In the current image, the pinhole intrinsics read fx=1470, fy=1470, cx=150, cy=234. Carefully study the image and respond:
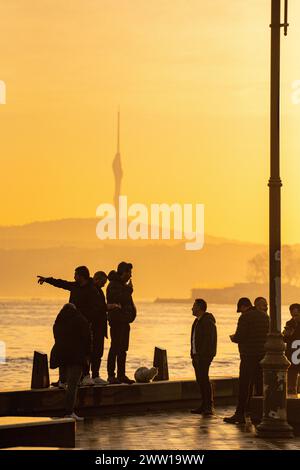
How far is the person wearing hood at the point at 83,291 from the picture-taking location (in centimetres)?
2131

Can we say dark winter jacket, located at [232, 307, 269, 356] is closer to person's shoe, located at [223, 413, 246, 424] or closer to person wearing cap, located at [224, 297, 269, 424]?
person wearing cap, located at [224, 297, 269, 424]

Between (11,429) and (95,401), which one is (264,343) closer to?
(95,401)

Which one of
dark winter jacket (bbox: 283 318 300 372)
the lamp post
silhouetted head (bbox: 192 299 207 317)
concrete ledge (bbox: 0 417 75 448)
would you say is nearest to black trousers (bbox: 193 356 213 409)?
silhouetted head (bbox: 192 299 207 317)

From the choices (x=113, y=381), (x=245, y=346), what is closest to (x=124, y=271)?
(x=113, y=381)

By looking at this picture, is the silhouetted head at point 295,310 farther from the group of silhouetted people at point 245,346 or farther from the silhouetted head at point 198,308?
the silhouetted head at point 198,308

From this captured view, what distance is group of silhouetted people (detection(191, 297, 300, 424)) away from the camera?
21.9 meters

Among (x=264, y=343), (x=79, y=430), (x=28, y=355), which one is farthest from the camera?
(x=28, y=355)

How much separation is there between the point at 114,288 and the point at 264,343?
2.90 meters

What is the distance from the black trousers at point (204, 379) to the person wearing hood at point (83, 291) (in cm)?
221

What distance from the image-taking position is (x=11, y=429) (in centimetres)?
1669

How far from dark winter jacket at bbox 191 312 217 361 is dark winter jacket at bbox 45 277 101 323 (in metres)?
2.16

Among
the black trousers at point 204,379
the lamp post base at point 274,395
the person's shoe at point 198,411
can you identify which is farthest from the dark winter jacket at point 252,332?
the person's shoe at point 198,411
